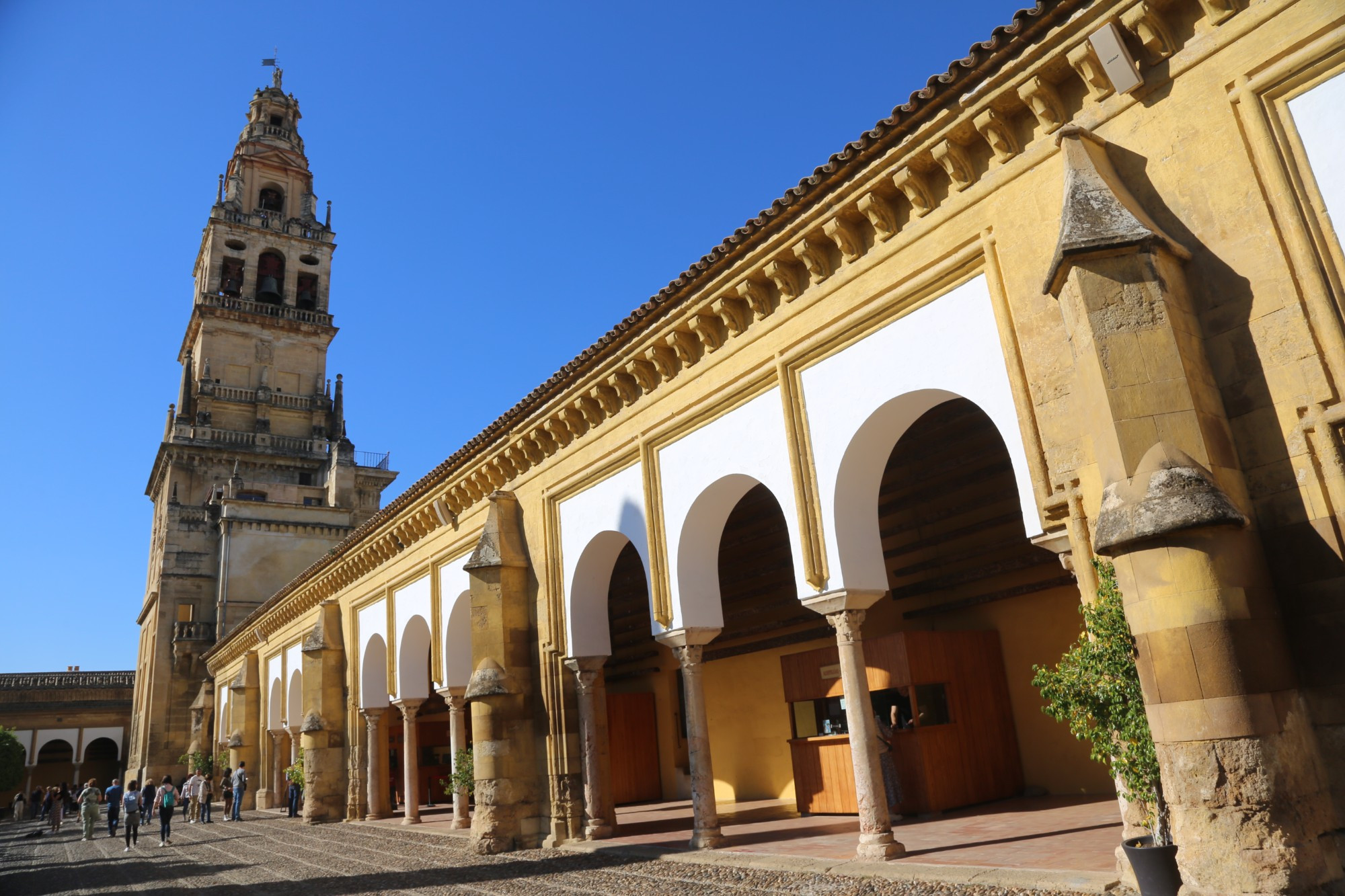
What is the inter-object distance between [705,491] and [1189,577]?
227 inches

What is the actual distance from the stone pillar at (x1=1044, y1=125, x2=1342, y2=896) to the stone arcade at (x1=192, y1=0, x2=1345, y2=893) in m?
0.02

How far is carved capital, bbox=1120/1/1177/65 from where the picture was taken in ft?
21.2

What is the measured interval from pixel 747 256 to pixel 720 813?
28.2 feet

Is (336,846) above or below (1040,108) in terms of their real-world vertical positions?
below

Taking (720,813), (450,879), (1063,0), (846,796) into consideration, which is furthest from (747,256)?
(720,813)

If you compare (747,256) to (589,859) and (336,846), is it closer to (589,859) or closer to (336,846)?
(589,859)

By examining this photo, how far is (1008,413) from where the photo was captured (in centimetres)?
726

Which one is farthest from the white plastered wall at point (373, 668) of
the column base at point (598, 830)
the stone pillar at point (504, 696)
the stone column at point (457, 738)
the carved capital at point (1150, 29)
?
the carved capital at point (1150, 29)

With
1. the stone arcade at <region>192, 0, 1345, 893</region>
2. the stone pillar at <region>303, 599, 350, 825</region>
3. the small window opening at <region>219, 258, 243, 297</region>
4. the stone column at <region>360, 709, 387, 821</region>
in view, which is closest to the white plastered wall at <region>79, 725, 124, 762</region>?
the small window opening at <region>219, 258, 243, 297</region>

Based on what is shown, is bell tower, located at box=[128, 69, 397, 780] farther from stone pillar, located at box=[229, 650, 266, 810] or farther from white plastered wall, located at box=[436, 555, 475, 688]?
white plastered wall, located at box=[436, 555, 475, 688]

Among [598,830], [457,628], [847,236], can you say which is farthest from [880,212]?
[457,628]

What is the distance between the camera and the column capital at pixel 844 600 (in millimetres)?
8555

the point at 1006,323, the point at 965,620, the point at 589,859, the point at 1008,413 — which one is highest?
the point at 1006,323

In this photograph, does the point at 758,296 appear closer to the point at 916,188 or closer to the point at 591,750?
the point at 916,188
